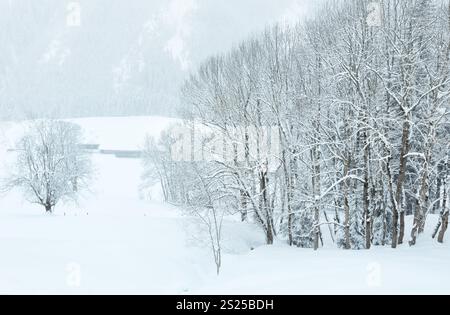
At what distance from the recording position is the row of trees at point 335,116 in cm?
1631

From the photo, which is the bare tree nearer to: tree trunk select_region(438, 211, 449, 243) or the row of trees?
the row of trees

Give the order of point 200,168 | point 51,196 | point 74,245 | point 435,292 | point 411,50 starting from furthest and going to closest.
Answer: point 51,196
point 200,168
point 74,245
point 411,50
point 435,292

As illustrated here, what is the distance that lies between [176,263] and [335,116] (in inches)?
404

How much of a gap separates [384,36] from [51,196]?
1224 inches

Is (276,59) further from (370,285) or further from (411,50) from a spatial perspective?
(370,285)

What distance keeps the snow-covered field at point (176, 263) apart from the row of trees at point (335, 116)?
2297 millimetres

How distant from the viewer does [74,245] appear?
2253 cm

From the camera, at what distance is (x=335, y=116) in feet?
58.6

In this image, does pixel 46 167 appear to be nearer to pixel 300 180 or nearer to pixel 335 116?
pixel 300 180

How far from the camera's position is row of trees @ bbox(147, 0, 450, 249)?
1631cm

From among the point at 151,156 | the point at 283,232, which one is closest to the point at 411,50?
the point at 283,232

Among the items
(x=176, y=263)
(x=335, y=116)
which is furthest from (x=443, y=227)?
(x=176, y=263)

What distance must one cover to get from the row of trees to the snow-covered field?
230 cm

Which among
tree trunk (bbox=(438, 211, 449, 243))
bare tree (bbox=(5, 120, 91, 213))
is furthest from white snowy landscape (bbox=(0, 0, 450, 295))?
bare tree (bbox=(5, 120, 91, 213))
